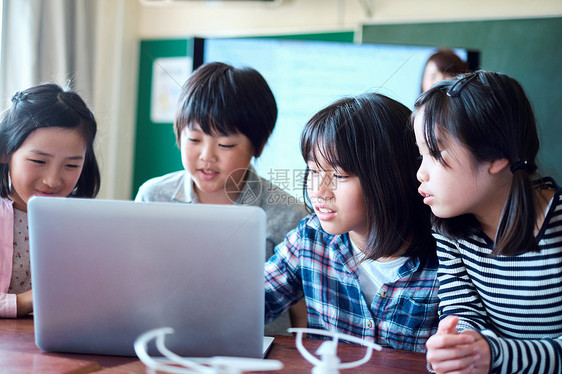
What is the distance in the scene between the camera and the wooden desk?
2.19 ft

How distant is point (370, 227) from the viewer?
1.00m

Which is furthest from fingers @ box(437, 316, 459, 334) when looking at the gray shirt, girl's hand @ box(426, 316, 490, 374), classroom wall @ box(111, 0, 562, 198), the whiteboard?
classroom wall @ box(111, 0, 562, 198)

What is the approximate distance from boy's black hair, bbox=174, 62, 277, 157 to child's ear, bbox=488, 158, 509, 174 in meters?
0.66

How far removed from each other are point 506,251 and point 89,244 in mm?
617

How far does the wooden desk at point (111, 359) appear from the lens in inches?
26.2

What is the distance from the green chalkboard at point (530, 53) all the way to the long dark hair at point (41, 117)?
1.88 m

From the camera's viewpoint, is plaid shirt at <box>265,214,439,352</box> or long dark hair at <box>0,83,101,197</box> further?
long dark hair at <box>0,83,101,197</box>

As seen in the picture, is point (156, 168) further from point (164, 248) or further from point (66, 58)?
point (164, 248)

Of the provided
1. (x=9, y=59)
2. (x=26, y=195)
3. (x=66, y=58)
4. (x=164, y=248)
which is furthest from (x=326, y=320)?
(x=66, y=58)

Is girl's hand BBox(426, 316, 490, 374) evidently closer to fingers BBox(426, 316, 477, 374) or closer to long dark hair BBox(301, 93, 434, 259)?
fingers BBox(426, 316, 477, 374)

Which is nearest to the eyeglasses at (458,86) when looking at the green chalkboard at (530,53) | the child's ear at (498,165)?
the child's ear at (498,165)

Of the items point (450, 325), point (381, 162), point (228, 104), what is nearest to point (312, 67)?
point (228, 104)

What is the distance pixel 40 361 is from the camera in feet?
2.25

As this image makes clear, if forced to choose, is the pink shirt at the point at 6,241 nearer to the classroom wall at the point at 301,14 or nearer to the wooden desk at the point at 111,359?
the wooden desk at the point at 111,359
